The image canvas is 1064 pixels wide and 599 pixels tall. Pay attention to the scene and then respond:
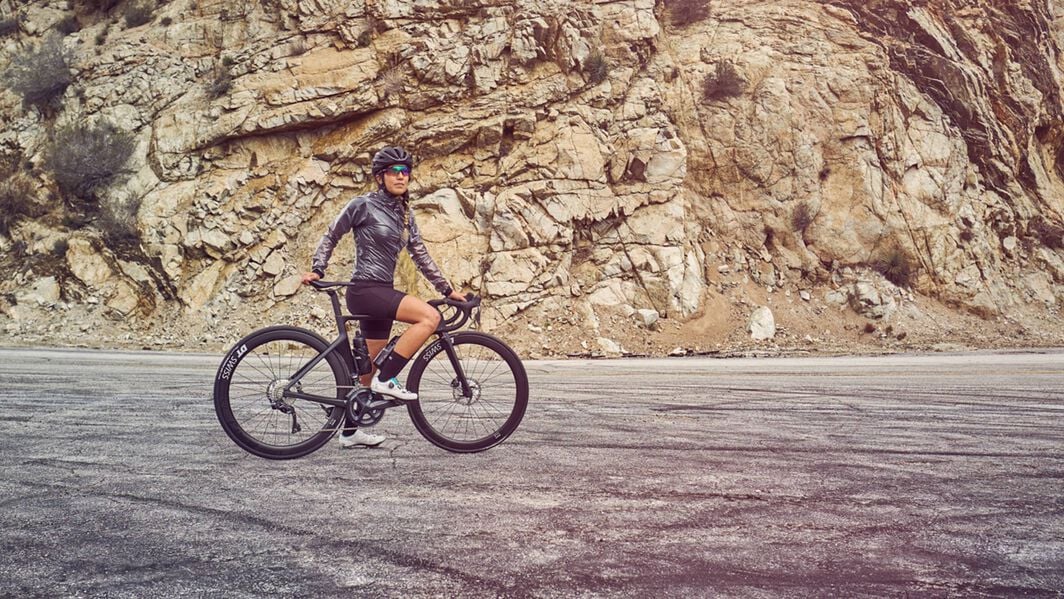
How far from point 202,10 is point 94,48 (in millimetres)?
5205

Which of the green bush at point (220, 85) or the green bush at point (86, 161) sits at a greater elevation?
the green bush at point (220, 85)

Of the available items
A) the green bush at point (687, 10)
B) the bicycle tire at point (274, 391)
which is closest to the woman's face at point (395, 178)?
the bicycle tire at point (274, 391)

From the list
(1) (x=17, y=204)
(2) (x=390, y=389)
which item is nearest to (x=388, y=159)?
(2) (x=390, y=389)

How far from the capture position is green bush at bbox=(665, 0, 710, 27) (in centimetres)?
2577

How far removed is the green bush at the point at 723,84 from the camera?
24453 mm

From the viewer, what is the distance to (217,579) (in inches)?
96.0

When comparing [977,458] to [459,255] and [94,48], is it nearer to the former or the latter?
[459,255]

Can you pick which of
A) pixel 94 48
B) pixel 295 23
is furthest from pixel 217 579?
pixel 94 48

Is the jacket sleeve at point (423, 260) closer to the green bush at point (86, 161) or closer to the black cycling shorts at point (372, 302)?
the black cycling shorts at point (372, 302)

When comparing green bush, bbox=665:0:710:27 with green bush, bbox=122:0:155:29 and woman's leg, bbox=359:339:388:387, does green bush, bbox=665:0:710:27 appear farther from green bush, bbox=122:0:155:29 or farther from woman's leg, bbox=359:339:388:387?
woman's leg, bbox=359:339:388:387

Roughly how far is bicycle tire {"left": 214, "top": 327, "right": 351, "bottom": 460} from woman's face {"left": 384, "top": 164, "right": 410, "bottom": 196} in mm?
1226

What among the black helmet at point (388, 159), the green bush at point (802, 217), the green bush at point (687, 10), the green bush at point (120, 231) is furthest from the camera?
the green bush at point (687, 10)

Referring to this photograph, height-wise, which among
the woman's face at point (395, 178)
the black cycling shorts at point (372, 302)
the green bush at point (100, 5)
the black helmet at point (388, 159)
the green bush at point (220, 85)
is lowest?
the black cycling shorts at point (372, 302)

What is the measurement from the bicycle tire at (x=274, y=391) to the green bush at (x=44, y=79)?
98.7 ft
